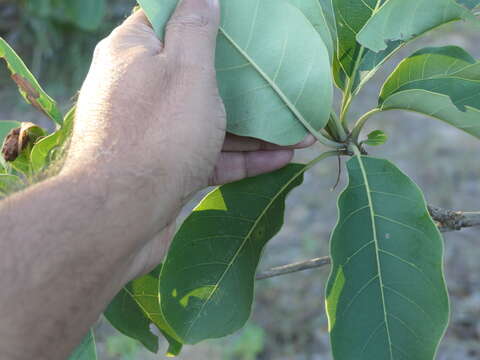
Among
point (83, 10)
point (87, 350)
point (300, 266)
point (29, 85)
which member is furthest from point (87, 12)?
point (87, 350)

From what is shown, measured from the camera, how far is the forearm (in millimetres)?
965

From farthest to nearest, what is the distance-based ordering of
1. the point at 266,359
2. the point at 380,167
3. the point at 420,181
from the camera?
the point at 420,181 → the point at 266,359 → the point at 380,167

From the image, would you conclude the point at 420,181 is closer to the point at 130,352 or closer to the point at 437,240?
the point at 130,352

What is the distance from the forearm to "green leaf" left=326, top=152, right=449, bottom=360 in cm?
35

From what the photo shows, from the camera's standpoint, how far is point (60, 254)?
983 mm

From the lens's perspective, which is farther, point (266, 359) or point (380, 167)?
point (266, 359)

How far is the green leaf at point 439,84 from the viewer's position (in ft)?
3.54

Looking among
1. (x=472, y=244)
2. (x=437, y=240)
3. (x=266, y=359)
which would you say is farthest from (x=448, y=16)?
(x=472, y=244)

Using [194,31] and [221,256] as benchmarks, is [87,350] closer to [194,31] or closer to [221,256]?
[221,256]

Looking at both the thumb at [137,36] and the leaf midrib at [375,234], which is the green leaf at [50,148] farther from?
the leaf midrib at [375,234]

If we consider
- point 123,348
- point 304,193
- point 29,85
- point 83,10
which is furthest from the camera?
point 83,10

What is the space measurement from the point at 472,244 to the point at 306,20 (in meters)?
2.48

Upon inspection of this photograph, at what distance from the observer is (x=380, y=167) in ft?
3.63

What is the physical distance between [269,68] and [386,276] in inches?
15.7
